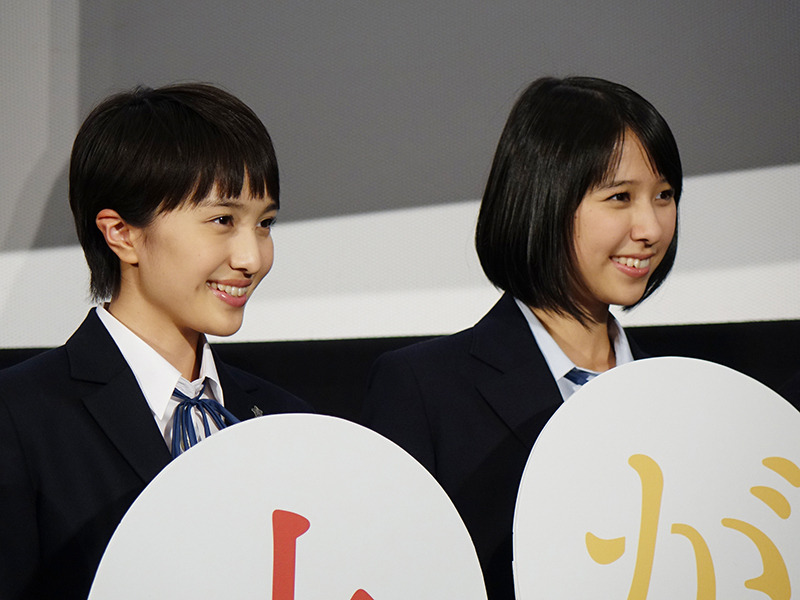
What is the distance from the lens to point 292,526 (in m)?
0.95

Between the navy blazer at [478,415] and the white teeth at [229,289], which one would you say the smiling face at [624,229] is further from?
the white teeth at [229,289]

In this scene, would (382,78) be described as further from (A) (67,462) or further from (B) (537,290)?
(A) (67,462)

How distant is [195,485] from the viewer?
94 cm

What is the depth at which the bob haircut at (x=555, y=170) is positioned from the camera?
1.43 metres

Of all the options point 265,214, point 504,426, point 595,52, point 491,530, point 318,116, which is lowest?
point 491,530

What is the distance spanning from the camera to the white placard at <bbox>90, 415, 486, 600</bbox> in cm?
92

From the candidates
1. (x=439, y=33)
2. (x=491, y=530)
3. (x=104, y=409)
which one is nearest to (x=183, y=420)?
(x=104, y=409)

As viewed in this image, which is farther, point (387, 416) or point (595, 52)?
point (595, 52)

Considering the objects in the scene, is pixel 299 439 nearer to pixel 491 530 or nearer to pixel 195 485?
pixel 195 485

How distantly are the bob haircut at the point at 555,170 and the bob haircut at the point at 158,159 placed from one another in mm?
371

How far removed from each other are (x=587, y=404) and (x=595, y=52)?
1.26 m

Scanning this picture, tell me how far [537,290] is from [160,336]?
1.83 feet

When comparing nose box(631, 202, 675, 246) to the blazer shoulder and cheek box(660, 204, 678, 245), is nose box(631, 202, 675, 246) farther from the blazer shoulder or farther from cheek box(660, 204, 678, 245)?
the blazer shoulder

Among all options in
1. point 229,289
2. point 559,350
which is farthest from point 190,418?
point 559,350
